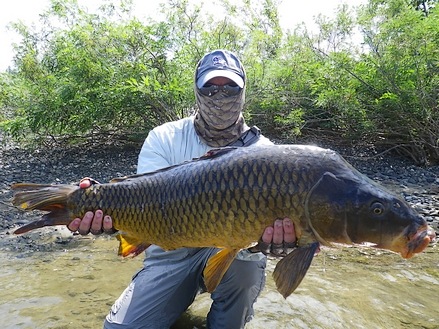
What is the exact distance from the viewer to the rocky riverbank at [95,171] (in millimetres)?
5438

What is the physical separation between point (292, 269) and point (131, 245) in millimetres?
881

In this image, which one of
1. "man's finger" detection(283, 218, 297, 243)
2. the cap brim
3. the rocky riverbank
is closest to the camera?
"man's finger" detection(283, 218, 297, 243)

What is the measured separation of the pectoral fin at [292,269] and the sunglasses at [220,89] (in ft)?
4.41

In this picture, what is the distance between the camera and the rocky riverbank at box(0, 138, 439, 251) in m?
5.44

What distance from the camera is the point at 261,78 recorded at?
9523mm

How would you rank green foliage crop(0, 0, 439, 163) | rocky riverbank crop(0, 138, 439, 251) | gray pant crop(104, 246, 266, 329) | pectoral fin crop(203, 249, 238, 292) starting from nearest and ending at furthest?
1. pectoral fin crop(203, 249, 238, 292)
2. gray pant crop(104, 246, 266, 329)
3. rocky riverbank crop(0, 138, 439, 251)
4. green foliage crop(0, 0, 439, 163)

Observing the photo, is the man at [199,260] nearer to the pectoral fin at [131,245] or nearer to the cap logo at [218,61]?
the cap logo at [218,61]

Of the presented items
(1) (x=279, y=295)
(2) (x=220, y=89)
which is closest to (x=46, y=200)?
(2) (x=220, y=89)

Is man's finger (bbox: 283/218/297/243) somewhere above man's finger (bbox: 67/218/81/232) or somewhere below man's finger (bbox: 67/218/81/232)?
below

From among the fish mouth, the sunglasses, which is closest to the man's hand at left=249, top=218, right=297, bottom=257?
the fish mouth

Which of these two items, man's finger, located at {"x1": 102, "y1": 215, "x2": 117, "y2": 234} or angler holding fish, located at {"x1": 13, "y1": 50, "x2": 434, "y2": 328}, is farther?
man's finger, located at {"x1": 102, "y1": 215, "x2": 117, "y2": 234}

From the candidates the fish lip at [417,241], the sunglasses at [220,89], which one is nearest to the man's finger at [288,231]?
the fish lip at [417,241]

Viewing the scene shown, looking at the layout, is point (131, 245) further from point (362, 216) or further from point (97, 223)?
point (362, 216)

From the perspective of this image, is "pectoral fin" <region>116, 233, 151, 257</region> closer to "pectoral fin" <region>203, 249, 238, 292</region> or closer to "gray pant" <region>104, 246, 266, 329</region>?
"pectoral fin" <region>203, 249, 238, 292</region>
